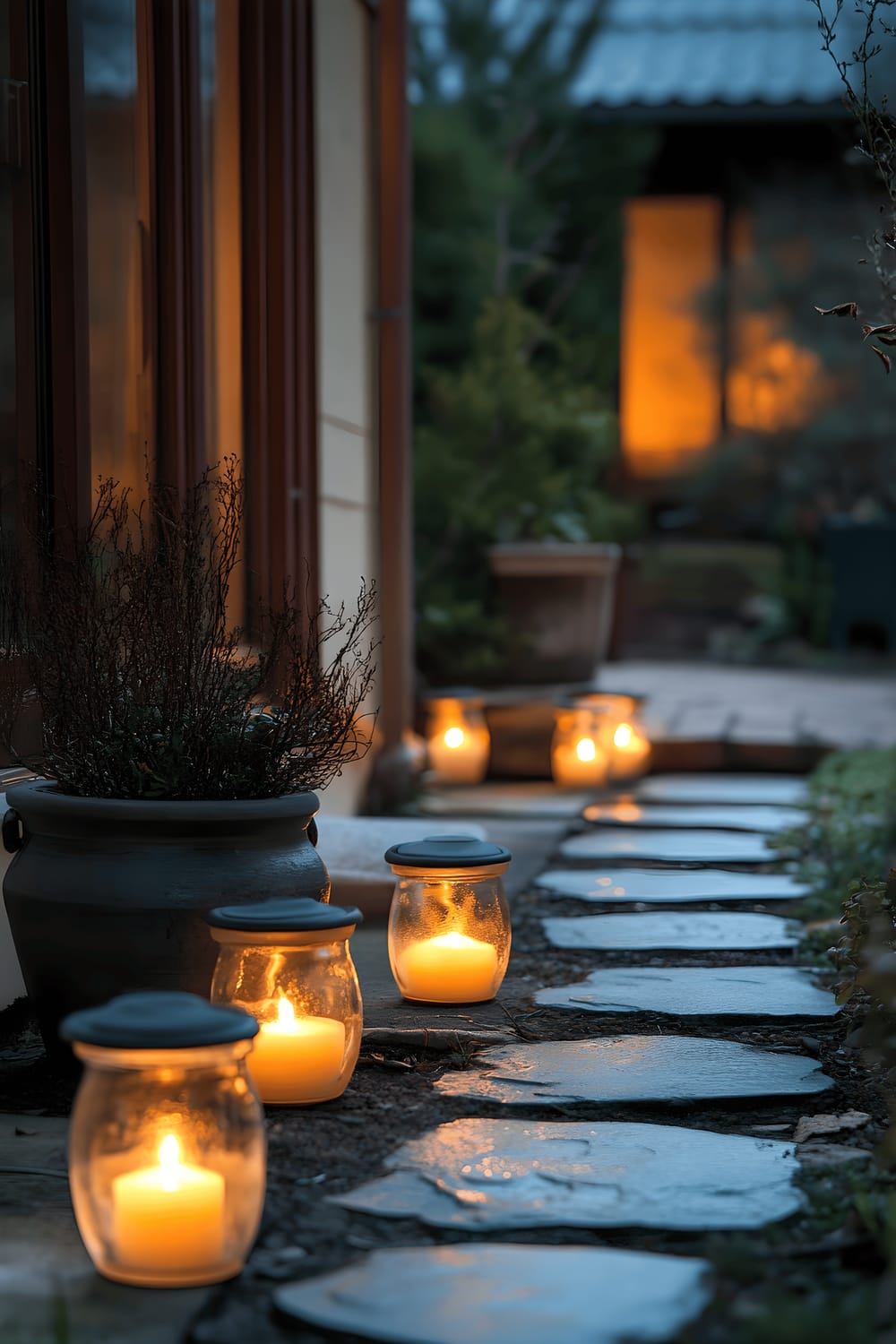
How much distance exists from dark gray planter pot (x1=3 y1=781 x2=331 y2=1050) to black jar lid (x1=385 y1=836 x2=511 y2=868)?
32 centimetres

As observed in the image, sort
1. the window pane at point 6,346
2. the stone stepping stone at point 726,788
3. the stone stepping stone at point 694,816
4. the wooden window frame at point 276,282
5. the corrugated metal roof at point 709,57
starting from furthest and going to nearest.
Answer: the corrugated metal roof at point 709,57, the stone stepping stone at point 726,788, the stone stepping stone at point 694,816, the wooden window frame at point 276,282, the window pane at point 6,346

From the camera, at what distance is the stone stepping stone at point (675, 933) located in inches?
154

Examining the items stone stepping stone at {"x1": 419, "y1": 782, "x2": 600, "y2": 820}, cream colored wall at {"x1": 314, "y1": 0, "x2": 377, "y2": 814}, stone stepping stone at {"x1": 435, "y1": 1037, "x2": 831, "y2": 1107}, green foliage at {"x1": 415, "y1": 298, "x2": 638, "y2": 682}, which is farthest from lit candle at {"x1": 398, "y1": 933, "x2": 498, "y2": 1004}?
green foliage at {"x1": 415, "y1": 298, "x2": 638, "y2": 682}

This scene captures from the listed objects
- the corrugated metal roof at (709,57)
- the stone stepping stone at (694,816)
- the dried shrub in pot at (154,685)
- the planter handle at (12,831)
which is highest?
the corrugated metal roof at (709,57)

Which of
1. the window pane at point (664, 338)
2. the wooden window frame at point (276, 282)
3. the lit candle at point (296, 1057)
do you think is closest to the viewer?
the lit candle at point (296, 1057)

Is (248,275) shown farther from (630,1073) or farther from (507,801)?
(630,1073)

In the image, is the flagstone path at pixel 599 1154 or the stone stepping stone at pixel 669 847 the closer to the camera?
the flagstone path at pixel 599 1154

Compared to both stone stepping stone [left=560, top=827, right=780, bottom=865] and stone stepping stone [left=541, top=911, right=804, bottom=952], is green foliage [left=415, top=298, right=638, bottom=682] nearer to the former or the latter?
stone stepping stone [left=560, top=827, right=780, bottom=865]

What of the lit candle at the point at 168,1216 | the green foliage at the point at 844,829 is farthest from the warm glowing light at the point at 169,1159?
the green foliage at the point at 844,829

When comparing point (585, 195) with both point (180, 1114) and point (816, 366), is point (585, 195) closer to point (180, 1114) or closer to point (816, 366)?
point (816, 366)

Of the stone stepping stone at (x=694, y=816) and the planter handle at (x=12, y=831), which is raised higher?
the planter handle at (x=12, y=831)

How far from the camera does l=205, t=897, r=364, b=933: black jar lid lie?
7.64 feet

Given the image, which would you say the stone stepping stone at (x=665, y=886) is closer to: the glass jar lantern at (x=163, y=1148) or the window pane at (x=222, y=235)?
the window pane at (x=222, y=235)

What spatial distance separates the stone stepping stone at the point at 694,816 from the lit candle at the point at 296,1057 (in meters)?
3.43
